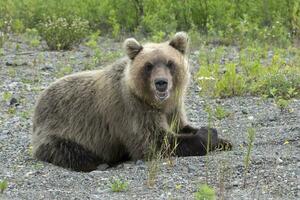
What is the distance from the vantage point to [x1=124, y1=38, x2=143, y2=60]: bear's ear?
741 cm

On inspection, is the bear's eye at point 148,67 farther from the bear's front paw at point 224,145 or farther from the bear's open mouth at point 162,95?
the bear's front paw at point 224,145

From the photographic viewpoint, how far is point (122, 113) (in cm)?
739

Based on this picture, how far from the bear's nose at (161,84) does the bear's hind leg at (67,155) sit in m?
1.00

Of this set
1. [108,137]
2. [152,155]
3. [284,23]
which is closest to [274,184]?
[152,155]

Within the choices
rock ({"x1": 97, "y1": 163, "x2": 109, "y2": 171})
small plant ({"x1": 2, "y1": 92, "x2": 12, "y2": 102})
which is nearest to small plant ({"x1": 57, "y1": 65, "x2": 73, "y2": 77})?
small plant ({"x1": 2, "y1": 92, "x2": 12, "y2": 102})

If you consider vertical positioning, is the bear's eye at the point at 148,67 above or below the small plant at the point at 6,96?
above

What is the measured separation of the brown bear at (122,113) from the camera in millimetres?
7195

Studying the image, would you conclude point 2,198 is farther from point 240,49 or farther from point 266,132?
point 240,49

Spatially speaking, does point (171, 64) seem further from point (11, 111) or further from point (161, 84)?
point (11, 111)

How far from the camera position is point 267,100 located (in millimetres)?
9320

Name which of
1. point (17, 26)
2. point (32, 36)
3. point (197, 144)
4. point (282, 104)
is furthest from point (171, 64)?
point (17, 26)

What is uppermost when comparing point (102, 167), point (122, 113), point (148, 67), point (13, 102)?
point (148, 67)

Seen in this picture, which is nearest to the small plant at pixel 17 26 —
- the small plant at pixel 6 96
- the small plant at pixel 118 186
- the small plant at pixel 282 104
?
the small plant at pixel 6 96

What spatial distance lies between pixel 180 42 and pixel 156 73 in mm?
543
